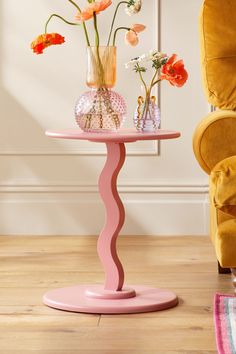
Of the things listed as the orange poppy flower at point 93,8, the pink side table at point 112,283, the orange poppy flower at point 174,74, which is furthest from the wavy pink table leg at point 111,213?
the orange poppy flower at point 93,8

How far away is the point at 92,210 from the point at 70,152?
28 cm

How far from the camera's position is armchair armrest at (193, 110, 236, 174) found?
286 cm

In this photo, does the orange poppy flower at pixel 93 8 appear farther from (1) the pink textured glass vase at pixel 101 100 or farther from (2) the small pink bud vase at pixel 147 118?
(2) the small pink bud vase at pixel 147 118

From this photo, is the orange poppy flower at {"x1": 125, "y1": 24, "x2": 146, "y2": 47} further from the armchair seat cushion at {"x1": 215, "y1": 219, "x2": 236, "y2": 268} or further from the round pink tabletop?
the armchair seat cushion at {"x1": 215, "y1": 219, "x2": 236, "y2": 268}

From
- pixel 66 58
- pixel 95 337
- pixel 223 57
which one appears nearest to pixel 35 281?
pixel 95 337

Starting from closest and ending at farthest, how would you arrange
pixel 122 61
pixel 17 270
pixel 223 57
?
pixel 223 57 < pixel 17 270 < pixel 122 61

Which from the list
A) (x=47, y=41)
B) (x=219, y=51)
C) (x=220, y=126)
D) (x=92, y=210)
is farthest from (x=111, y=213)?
(x=92, y=210)

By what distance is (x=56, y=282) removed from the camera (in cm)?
307

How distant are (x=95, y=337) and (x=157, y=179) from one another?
1718mm

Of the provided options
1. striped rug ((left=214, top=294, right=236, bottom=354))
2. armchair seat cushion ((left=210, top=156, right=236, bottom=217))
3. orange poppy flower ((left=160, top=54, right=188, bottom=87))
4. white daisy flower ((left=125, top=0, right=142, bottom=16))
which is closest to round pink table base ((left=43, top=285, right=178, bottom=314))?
striped rug ((left=214, top=294, right=236, bottom=354))

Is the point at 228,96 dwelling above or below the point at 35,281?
→ above

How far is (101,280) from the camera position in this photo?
3.11 metres

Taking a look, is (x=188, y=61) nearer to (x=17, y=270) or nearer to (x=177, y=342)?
(x=17, y=270)

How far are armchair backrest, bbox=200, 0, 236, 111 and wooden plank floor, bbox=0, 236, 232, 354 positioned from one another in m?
0.64
